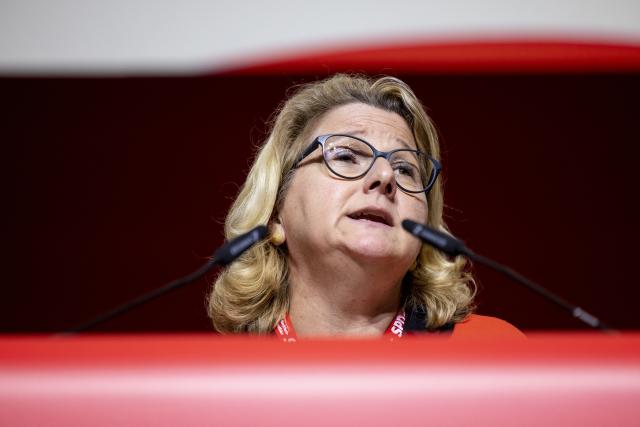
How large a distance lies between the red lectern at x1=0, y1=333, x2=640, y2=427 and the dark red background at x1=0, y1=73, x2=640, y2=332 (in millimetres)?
1606

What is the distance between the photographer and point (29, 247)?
2.05 meters

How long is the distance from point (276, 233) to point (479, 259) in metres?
0.46

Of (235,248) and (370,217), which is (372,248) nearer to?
(370,217)

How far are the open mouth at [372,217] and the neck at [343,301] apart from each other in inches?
3.0

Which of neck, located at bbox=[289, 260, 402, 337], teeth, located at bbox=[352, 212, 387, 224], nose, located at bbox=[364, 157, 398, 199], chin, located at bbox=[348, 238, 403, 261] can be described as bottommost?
neck, located at bbox=[289, 260, 402, 337]

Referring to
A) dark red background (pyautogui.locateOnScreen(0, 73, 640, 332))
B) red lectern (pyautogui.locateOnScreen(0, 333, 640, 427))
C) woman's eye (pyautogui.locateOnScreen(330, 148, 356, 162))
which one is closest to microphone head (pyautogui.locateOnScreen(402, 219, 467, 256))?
woman's eye (pyautogui.locateOnScreen(330, 148, 356, 162))

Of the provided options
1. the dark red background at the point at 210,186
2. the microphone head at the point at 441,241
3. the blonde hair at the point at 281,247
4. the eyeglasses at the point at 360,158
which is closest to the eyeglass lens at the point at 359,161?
the eyeglasses at the point at 360,158

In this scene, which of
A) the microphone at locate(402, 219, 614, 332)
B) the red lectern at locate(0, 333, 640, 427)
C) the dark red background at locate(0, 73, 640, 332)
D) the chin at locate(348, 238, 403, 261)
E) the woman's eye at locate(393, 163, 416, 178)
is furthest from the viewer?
the dark red background at locate(0, 73, 640, 332)

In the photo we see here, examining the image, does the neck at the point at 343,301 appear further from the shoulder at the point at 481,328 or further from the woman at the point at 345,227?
the shoulder at the point at 481,328

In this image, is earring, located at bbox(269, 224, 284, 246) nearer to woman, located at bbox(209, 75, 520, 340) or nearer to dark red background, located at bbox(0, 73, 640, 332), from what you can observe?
woman, located at bbox(209, 75, 520, 340)

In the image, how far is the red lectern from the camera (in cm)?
36

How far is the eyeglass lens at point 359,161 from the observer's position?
1.03m

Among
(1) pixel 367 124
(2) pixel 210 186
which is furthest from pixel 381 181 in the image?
(2) pixel 210 186

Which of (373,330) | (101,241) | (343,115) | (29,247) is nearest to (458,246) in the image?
(373,330)
